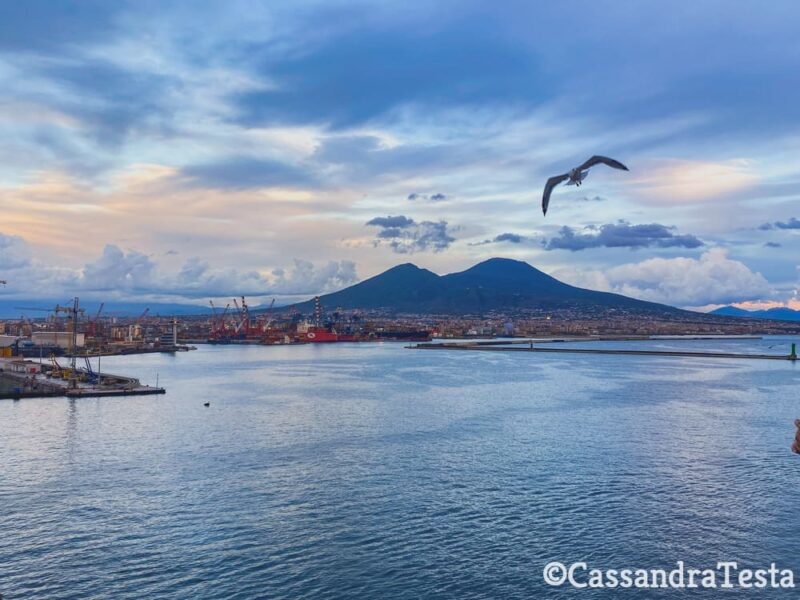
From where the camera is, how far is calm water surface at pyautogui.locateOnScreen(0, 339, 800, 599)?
54.9 ft

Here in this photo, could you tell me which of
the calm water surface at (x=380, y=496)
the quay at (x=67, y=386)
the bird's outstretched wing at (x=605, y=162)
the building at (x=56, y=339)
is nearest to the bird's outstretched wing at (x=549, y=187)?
the bird's outstretched wing at (x=605, y=162)

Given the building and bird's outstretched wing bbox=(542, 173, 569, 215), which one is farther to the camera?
the building

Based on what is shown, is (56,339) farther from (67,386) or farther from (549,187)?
(549,187)

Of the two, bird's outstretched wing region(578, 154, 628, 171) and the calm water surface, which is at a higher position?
bird's outstretched wing region(578, 154, 628, 171)

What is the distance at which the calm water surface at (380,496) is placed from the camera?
54.9ft

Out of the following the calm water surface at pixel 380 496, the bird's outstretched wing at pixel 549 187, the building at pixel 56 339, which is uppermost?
the bird's outstretched wing at pixel 549 187

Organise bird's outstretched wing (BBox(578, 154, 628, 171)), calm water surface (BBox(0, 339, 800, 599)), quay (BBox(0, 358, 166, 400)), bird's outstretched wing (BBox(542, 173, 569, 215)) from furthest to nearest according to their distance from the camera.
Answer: quay (BBox(0, 358, 166, 400)) < calm water surface (BBox(0, 339, 800, 599)) < bird's outstretched wing (BBox(542, 173, 569, 215)) < bird's outstretched wing (BBox(578, 154, 628, 171))

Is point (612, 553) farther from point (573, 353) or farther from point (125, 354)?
point (125, 354)

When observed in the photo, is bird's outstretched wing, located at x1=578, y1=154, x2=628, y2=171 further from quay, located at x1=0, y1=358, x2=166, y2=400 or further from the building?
the building

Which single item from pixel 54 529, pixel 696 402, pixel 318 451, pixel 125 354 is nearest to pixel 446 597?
pixel 54 529

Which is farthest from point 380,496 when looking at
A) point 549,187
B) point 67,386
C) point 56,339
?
point 56,339

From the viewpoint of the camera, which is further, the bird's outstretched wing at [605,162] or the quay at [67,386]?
the quay at [67,386]

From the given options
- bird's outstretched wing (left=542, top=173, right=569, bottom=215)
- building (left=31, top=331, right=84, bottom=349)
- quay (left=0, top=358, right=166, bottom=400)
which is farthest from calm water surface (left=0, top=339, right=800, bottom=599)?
building (left=31, top=331, right=84, bottom=349)

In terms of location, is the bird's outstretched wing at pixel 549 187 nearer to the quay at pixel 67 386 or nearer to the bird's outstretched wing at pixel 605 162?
the bird's outstretched wing at pixel 605 162
